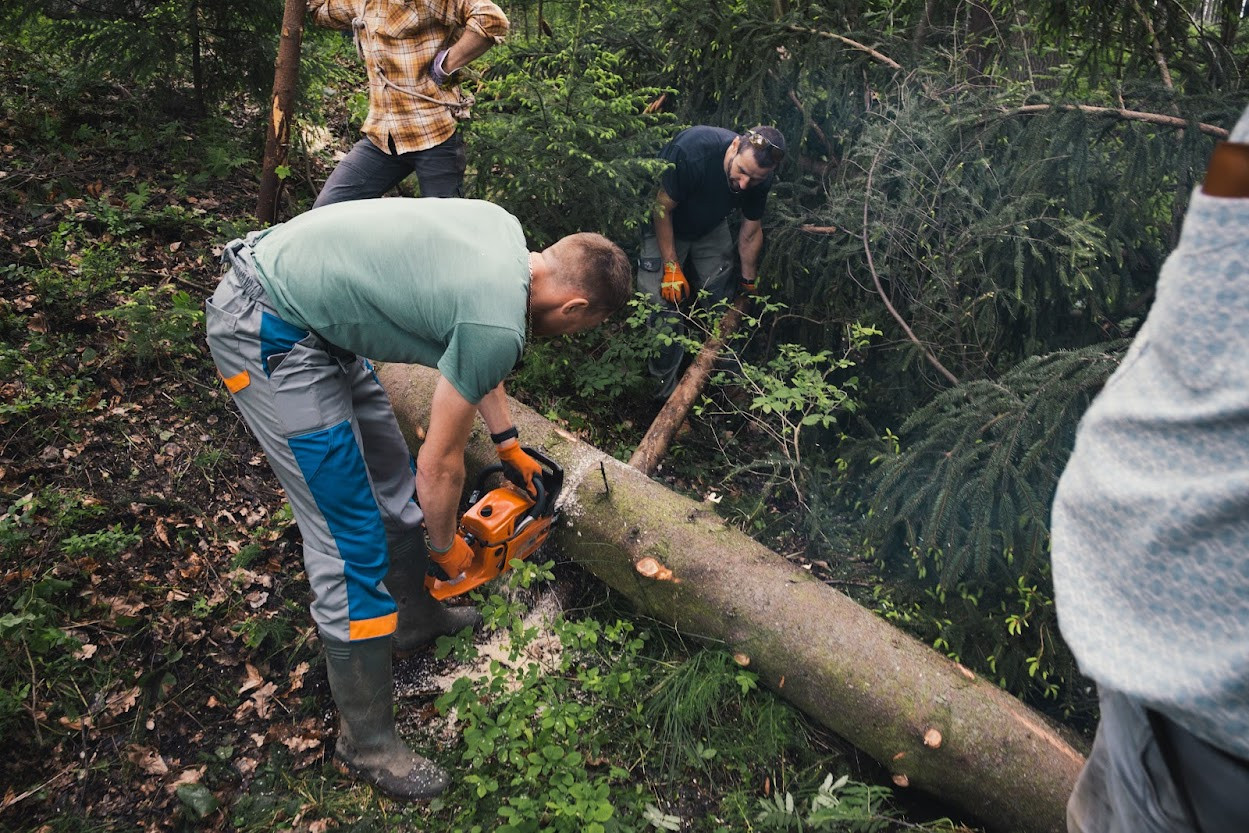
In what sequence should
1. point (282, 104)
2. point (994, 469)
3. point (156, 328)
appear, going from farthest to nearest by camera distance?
point (282, 104), point (156, 328), point (994, 469)

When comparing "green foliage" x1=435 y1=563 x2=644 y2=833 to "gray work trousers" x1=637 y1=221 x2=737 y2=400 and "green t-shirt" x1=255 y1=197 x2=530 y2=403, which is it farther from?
"gray work trousers" x1=637 y1=221 x2=737 y2=400

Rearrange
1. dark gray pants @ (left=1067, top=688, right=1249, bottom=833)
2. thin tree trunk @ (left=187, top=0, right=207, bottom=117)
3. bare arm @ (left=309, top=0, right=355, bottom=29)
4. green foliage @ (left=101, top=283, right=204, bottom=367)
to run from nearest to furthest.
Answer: dark gray pants @ (left=1067, top=688, right=1249, bottom=833)
green foliage @ (left=101, top=283, right=204, bottom=367)
bare arm @ (left=309, top=0, right=355, bottom=29)
thin tree trunk @ (left=187, top=0, right=207, bottom=117)

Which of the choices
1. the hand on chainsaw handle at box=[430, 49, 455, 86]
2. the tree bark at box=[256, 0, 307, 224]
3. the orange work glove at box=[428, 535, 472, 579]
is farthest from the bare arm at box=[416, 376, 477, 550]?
the tree bark at box=[256, 0, 307, 224]

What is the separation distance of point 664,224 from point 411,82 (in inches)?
61.7

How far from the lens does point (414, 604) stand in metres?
2.96

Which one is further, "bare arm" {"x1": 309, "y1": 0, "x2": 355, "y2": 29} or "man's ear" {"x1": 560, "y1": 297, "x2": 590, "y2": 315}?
"bare arm" {"x1": 309, "y1": 0, "x2": 355, "y2": 29}

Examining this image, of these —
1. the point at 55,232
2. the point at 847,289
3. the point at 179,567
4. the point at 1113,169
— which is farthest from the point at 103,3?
the point at 1113,169

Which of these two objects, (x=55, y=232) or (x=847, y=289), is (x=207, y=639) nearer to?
(x=55, y=232)

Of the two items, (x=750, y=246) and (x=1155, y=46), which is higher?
(x=1155, y=46)

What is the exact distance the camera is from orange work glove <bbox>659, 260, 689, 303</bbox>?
4531mm

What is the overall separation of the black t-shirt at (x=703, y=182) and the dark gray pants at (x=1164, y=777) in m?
3.63

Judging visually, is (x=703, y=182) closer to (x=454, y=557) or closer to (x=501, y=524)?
(x=501, y=524)

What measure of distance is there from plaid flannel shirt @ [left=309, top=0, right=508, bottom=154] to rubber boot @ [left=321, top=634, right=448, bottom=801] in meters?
2.73

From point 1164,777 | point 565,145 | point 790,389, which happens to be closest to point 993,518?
point 790,389
